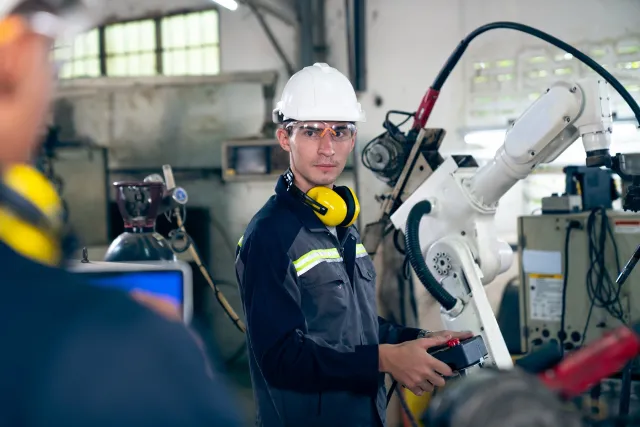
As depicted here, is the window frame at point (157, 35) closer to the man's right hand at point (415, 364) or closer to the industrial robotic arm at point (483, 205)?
the industrial robotic arm at point (483, 205)

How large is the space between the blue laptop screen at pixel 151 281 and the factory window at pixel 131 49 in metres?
4.28

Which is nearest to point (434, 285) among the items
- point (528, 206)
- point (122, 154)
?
point (528, 206)

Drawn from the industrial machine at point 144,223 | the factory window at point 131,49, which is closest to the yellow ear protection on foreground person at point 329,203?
the industrial machine at point 144,223

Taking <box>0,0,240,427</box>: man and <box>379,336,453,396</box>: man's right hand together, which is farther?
<box>379,336,453,396</box>: man's right hand

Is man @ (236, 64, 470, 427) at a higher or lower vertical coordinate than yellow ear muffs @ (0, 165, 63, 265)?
lower

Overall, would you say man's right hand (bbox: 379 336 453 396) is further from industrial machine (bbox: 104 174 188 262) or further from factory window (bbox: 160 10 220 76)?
factory window (bbox: 160 10 220 76)

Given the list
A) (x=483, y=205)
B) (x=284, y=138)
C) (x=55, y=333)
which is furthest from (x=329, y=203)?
(x=55, y=333)

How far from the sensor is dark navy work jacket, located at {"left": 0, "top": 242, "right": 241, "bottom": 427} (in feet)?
1.60

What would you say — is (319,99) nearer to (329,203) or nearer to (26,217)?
(329,203)

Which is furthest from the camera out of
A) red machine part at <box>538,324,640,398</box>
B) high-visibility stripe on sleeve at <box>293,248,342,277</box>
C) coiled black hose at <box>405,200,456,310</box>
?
coiled black hose at <box>405,200,456,310</box>

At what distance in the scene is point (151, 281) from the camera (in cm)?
161

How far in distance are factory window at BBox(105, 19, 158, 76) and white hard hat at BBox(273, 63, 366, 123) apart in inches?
157

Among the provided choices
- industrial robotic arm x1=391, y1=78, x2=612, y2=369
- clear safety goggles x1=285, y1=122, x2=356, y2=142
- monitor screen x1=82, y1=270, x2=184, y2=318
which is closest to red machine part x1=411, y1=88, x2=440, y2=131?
industrial robotic arm x1=391, y1=78, x2=612, y2=369

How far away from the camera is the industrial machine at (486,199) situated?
1.92 m
